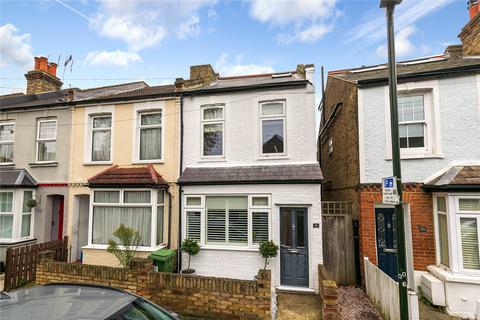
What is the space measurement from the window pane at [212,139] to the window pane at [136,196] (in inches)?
99.1

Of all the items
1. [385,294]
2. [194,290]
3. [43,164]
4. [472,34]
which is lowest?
[385,294]

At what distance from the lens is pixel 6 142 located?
450 inches

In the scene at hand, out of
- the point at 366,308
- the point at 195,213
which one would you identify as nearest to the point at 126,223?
the point at 195,213

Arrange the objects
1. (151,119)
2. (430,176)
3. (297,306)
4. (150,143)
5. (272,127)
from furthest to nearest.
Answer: (151,119), (150,143), (272,127), (430,176), (297,306)

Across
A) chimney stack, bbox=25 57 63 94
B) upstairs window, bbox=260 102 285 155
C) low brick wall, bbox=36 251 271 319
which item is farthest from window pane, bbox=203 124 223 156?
chimney stack, bbox=25 57 63 94

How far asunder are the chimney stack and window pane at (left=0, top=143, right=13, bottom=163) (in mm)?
3429

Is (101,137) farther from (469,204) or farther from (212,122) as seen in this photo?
(469,204)

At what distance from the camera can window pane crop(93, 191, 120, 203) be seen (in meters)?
9.46

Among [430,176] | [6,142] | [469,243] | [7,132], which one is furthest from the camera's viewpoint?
[7,132]

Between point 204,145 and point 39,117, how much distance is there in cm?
743

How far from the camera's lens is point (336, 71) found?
12508mm

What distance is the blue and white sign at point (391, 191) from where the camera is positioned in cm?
448

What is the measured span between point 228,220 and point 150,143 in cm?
431

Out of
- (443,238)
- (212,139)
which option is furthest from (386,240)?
(212,139)
